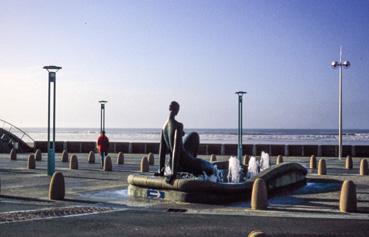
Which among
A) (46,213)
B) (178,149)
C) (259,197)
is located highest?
(178,149)

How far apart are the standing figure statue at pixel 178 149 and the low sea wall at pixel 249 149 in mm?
24057

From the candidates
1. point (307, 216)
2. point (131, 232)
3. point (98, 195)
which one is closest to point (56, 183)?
point (98, 195)

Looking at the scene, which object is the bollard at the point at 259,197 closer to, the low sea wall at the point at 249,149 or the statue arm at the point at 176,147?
the statue arm at the point at 176,147

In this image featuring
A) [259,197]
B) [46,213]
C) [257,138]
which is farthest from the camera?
[257,138]

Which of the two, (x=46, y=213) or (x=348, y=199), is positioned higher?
(x=348, y=199)

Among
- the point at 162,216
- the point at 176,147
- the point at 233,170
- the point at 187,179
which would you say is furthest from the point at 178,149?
the point at 233,170

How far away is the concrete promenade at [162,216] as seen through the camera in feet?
31.6

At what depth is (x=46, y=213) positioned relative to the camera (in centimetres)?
1155

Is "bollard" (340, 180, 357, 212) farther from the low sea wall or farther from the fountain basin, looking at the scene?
the low sea wall

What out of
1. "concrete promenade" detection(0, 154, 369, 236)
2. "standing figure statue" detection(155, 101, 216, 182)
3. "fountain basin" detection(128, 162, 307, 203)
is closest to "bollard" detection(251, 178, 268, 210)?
"concrete promenade" detection(0, 154, 369, 236)

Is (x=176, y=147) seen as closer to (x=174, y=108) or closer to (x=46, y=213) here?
(x=174, y=108)

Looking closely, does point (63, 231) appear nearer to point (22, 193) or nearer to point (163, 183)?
point (163, 183)

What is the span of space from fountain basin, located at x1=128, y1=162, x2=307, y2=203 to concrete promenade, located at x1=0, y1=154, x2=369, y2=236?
0.35 m

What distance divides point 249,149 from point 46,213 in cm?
2960
